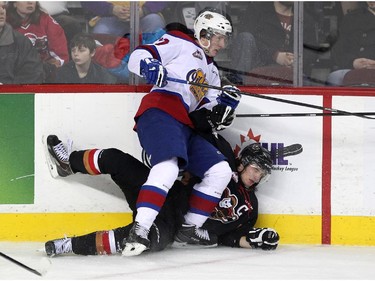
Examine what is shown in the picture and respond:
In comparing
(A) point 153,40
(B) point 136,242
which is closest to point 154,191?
(B) point 136,242

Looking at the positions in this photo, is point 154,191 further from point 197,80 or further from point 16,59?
point 16,59

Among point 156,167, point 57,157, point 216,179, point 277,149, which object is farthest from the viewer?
point 277,149

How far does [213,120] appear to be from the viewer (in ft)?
13.5

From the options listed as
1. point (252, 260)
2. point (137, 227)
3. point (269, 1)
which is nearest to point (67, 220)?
point (137, 227)

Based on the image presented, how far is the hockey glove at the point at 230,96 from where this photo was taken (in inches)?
161

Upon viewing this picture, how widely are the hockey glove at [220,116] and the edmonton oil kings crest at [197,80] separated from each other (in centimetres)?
11

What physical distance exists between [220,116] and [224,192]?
0.34m

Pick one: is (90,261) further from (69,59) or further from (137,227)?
(69,59)

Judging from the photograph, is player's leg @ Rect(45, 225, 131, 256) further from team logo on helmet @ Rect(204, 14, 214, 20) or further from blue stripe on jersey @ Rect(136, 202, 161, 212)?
team logo on helmet @ Rect(204, 14, 214, 20)

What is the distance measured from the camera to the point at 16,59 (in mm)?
4316

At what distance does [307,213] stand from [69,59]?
1320 millimetres

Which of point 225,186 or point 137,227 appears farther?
point 225,186

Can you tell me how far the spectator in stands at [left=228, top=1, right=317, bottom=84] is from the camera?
4.36 metres

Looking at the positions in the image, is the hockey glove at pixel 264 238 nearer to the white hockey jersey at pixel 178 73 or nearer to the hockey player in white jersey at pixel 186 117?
the hockey player in white jersey at pixel 186 117
